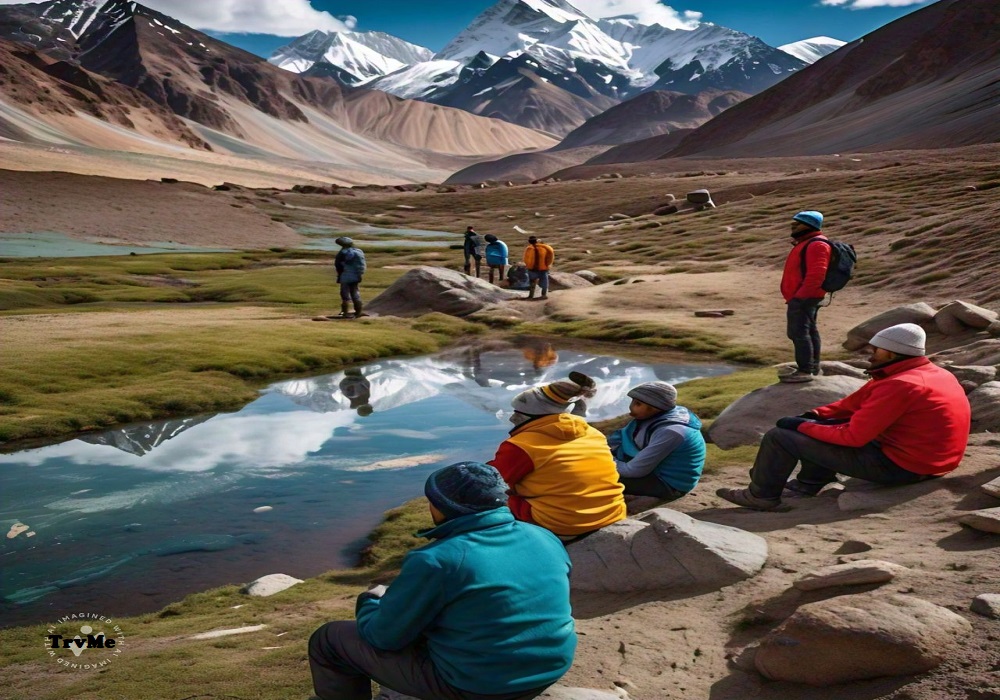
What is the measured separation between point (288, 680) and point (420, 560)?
243 cm

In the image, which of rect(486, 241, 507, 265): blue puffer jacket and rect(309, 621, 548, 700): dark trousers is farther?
rect(486, 241, 507, 265): blue puffer jacket

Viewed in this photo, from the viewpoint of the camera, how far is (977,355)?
1602 centimetres

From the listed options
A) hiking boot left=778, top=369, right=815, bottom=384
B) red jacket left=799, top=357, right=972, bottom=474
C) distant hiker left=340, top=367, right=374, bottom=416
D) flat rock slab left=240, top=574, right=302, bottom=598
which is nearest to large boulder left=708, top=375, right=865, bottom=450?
hiking boot left=778, top=369, right=815, bottom=384

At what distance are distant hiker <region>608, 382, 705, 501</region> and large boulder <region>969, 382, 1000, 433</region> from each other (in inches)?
143

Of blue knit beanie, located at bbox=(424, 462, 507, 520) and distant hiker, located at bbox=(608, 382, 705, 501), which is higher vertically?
blue knit beanie, located at bbox=(424, 462, 507, 520)

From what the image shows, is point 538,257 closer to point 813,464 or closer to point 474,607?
point 813,464

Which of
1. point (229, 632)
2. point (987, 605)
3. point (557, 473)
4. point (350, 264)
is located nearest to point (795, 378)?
point (557, 473)

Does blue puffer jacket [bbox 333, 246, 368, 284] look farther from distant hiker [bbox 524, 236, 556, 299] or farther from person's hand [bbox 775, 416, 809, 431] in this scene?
A: person's hand [bbox 775, 416, 809, 431]

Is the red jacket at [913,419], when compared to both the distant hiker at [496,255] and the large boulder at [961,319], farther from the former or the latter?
the distant hiker at [496,255]

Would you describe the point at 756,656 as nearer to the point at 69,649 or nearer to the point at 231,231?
the point at 69,649

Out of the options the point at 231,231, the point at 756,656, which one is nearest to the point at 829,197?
the point at 231,231

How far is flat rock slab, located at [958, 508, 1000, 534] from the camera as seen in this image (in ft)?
25.0

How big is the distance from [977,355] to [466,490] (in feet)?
44.0

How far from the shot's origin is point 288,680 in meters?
7.13
